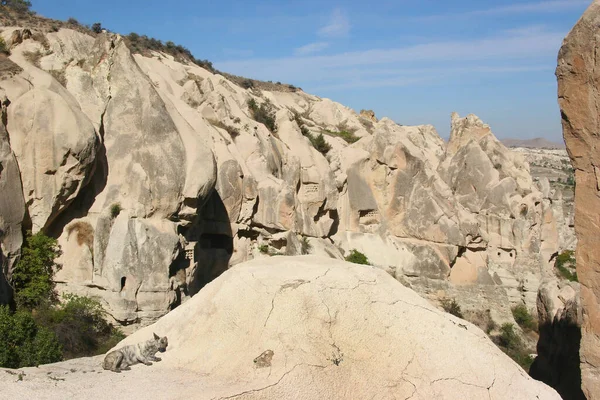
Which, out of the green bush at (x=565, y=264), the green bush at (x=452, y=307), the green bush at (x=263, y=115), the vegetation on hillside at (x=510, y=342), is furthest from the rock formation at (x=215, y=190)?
the green bush at (x=565, y=264)

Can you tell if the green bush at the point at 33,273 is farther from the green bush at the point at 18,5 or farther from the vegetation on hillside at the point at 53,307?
the green bush at the point at 18,5

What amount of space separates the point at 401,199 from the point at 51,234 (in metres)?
12.8

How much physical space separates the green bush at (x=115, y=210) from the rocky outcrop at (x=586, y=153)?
9234mm

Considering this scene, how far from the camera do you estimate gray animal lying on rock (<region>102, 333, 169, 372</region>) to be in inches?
262

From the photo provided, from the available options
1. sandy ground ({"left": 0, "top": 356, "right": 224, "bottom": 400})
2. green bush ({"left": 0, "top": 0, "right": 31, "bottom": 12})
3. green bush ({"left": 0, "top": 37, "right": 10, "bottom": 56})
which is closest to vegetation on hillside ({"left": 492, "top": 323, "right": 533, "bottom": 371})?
sandy ground ({"left": 0, "top": 356, "right": 224, "bottom": 400})

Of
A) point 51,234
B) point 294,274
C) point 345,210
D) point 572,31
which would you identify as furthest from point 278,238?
point 572,31

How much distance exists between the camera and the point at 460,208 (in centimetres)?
2256

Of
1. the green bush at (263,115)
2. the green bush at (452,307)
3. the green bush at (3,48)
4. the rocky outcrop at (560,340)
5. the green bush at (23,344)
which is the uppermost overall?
the green bush at (3,48)

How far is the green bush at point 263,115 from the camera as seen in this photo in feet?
75.5

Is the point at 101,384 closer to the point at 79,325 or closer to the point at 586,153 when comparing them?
the point at 586,153

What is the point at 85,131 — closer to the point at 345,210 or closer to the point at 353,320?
the point at 353,320

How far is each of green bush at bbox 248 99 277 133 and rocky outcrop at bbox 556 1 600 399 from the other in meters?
16.0

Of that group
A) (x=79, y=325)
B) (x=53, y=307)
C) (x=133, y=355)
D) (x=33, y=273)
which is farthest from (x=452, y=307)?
(x=133, y=355)

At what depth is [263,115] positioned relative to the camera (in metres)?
23.4
